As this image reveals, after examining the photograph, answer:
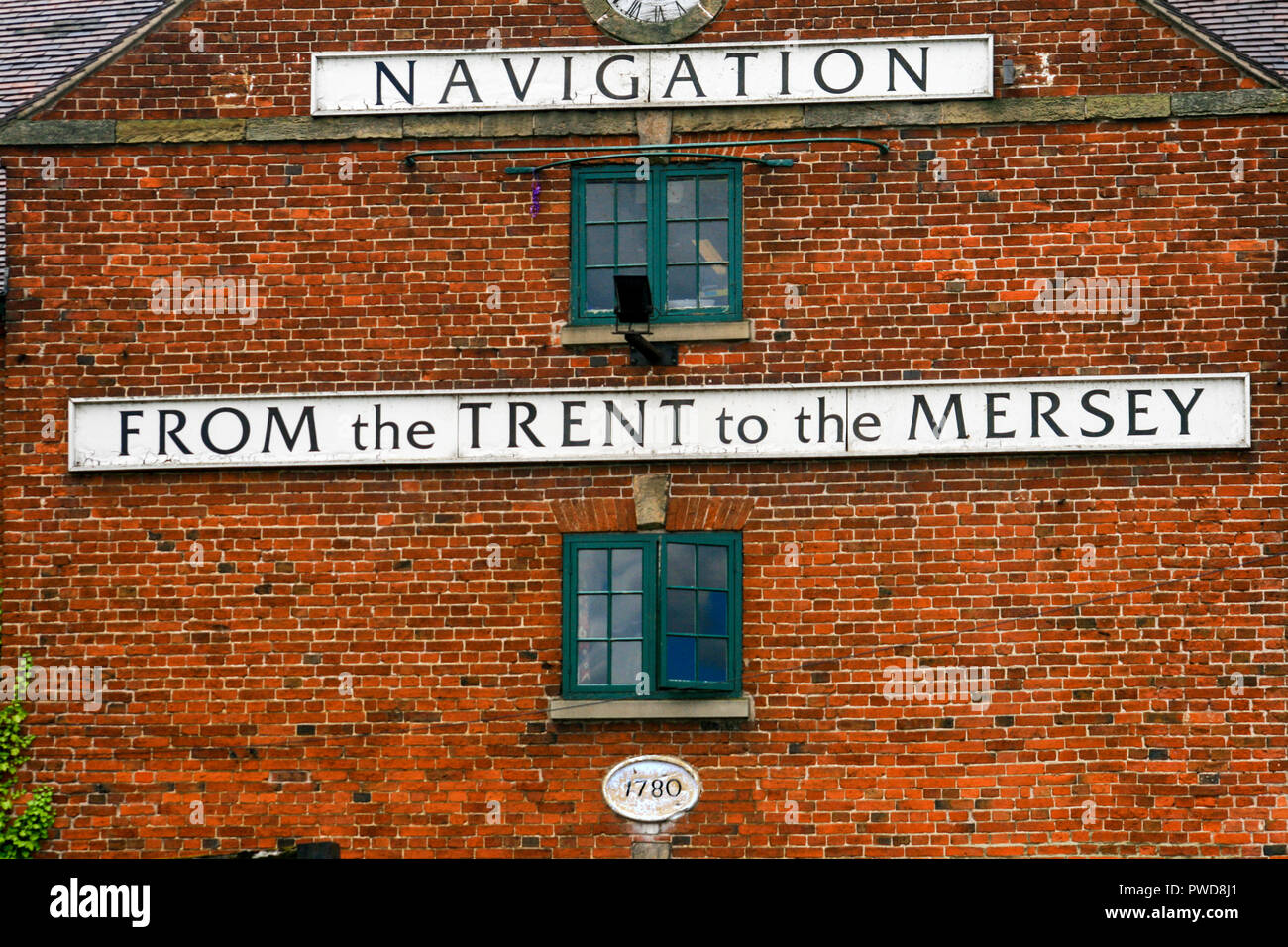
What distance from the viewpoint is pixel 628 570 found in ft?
46.9

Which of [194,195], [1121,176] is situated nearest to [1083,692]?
[1121,176]

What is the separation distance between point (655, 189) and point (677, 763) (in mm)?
4634

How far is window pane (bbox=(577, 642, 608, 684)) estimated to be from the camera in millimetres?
14227

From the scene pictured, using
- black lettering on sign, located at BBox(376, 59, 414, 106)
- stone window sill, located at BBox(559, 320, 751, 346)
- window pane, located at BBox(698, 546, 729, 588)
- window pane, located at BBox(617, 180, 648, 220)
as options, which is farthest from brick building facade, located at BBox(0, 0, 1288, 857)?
window pane, located at BBox(617, 180, 648, 220)

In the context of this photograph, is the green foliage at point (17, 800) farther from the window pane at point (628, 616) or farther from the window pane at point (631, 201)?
the window pane at point (631, 201)

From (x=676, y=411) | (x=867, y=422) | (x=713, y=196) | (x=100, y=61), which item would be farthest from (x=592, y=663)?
(x=100, y=61)

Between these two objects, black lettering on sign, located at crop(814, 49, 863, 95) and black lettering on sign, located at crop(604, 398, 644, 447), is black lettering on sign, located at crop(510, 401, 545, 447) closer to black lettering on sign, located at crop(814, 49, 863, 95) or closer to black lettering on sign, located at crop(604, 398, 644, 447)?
black lettering on sign, located at crop(604, 398, 644, 447)

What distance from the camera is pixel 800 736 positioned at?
14.1 m

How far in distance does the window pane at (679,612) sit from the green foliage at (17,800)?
5173 millimetres

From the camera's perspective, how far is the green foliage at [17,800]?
1421cm

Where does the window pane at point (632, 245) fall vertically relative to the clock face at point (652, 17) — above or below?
below

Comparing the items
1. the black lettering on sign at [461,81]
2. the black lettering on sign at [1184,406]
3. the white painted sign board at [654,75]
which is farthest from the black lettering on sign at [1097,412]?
the black lettering on sign at [461,81]

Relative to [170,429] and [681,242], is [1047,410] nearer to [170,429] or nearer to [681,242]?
[681,242]

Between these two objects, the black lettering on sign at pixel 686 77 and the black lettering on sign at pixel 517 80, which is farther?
the black lettering on sign at pixel 517 80
